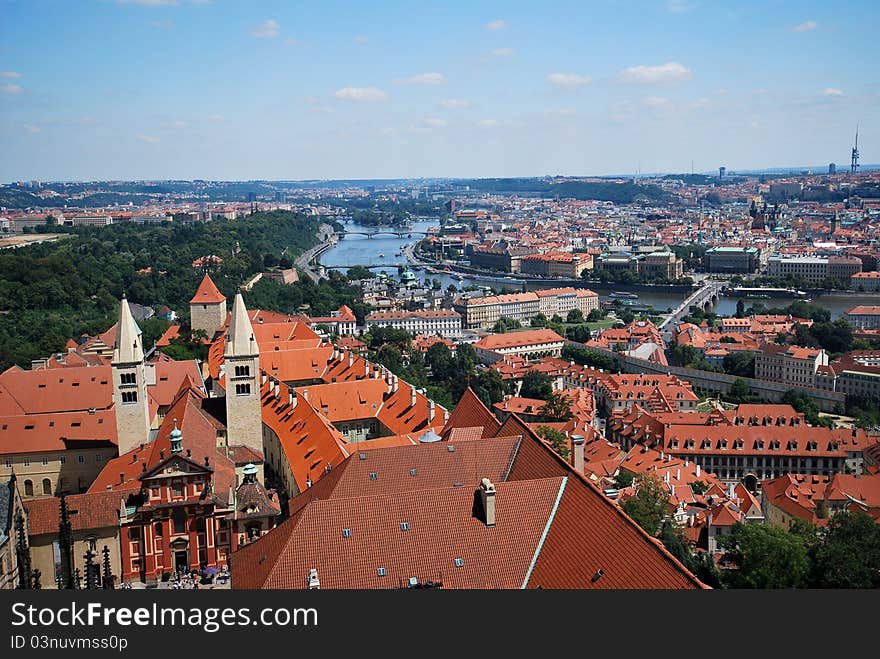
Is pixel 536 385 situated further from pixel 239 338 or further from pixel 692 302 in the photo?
pixel 692 302

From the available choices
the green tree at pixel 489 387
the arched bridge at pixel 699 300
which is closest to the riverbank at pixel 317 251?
the arched bridge at pixel 699 300

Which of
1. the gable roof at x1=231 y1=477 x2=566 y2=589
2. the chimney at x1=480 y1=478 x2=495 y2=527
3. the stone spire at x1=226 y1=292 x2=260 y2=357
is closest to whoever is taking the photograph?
the gable roof at x1=231 y1=477 x2=566 y2=589

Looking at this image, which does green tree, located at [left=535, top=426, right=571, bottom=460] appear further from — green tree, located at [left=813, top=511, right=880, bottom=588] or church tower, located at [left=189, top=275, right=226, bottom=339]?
church tower, located at [left=189, top=275, right=226, bottom=339]

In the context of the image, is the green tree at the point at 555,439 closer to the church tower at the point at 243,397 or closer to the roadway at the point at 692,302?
the church tower at the point at 243,397

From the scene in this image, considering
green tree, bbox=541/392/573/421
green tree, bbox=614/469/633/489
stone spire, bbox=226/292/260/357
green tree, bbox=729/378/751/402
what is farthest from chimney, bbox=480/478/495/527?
green tree, bbox=729/378/751/402

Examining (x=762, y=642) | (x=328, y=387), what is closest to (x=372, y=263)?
(x=328, y=387)
